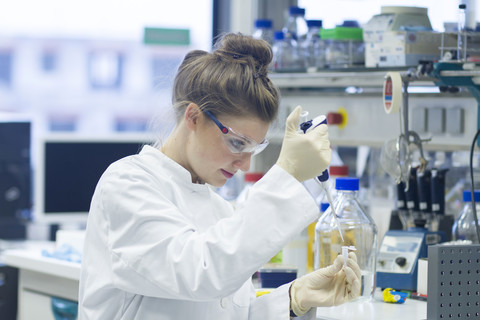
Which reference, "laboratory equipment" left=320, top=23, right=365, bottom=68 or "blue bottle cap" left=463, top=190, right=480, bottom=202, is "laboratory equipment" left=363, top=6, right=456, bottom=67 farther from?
"blue bottle cap" left=463, top=190, right=480, bottom=202

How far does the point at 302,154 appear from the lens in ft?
4.24

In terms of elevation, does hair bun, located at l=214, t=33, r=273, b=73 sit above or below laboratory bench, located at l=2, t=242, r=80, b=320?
above

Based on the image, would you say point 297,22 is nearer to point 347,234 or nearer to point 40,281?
point 347,234

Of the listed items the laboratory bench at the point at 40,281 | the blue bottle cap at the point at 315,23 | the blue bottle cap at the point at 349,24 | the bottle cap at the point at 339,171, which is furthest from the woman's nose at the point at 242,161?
the blue bottle cap at the point at 315,23

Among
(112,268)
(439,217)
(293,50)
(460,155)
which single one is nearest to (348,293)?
(112,268)

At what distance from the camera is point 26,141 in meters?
3.34

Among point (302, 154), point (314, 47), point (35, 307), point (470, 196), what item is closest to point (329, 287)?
point (302, 154)

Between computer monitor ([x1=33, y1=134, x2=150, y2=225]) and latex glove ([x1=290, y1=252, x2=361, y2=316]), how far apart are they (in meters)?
2.04

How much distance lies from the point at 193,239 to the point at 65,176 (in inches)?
92.8

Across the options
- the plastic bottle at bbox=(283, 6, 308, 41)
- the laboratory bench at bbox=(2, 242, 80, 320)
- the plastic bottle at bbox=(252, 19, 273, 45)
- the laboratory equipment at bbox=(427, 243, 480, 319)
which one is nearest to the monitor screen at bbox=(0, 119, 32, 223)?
the laboratory bench at bbox=(2, 242, 80, 320)

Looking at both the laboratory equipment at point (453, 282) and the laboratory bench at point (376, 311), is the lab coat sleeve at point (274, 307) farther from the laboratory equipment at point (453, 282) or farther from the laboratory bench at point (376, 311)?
the laboratory equipment at point (453, 282)

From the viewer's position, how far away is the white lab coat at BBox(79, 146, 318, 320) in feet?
4.03

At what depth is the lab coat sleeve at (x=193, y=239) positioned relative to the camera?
4.02ft

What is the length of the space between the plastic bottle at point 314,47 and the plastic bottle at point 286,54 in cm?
5
